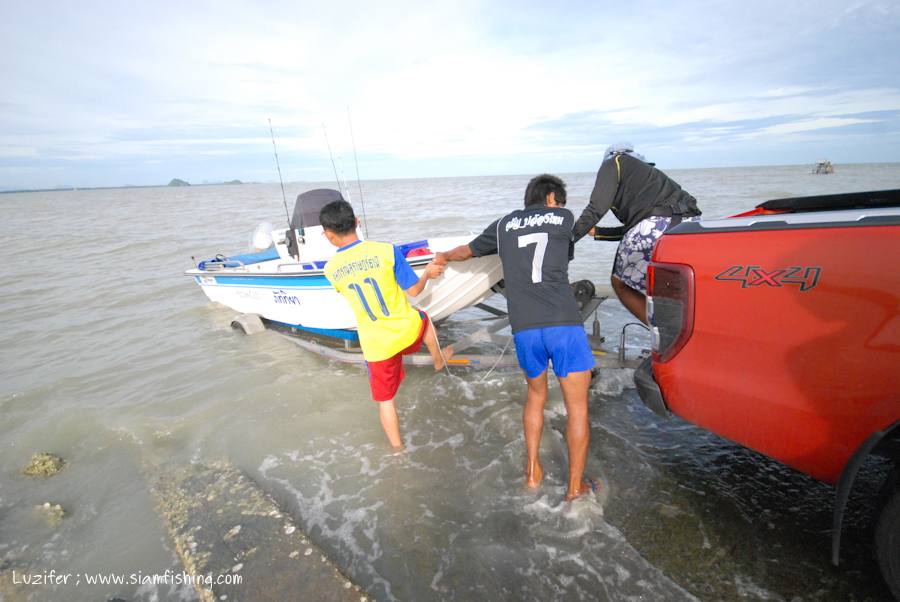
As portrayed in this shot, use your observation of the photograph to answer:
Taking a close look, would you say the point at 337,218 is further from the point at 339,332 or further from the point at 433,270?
the point at 339,332

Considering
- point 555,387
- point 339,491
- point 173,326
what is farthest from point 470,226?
point 339,491

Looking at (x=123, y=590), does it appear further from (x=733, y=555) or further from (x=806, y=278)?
(x=806, y=278)

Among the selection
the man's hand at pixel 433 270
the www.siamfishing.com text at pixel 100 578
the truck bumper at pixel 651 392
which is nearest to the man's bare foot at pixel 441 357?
the man's hand at pixel 433 270

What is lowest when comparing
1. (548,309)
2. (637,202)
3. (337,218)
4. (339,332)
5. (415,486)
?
(415,486)

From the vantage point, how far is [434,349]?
14.0ft

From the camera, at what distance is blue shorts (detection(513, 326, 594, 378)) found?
9.18ft

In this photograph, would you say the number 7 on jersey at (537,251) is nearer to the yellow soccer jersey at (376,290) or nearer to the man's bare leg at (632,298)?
the yellow soccer jersey at (376,290)

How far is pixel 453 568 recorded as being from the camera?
8.48 ft

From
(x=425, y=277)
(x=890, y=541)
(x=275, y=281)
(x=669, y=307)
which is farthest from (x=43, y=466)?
(x=890, y=541)

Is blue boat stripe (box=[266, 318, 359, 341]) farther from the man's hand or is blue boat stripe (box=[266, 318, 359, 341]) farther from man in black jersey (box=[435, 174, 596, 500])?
man in black jersey (box=[435, 174, 596, 500])

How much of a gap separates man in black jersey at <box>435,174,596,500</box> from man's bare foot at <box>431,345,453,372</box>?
4.85 feet

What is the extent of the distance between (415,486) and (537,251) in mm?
1948

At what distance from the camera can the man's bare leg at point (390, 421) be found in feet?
12.2

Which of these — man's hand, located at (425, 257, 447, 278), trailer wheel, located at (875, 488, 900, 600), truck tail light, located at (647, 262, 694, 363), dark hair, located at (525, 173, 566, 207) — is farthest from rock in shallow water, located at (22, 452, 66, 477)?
trailer wheel, located at (875, 488, 900, 600)
